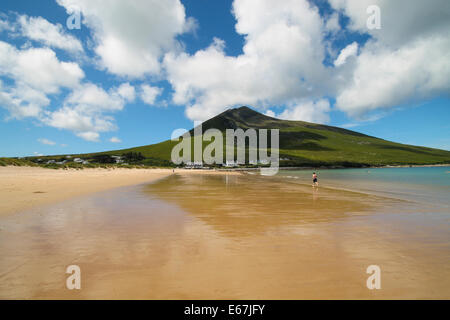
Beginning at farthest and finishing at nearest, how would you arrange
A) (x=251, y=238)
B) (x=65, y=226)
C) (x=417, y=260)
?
1. (x=65, y=226)
2. (x=251, y=238)
3. (x=417, y=260)

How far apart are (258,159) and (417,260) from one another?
165638 millimetres

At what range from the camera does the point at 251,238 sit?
23.4 feet

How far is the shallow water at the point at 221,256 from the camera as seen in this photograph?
407 centimetres

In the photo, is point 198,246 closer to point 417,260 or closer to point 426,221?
point 417,260

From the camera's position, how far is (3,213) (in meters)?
9.79

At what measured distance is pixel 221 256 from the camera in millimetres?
5633

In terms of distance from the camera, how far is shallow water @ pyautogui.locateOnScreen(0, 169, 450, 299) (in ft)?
13.4
